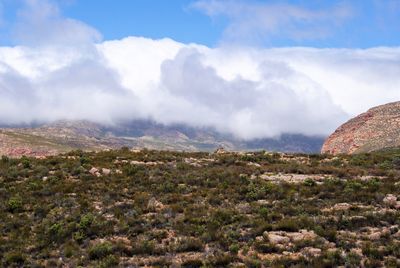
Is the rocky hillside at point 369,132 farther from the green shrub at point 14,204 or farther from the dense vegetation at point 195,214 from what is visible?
the green shrub at point 14,204

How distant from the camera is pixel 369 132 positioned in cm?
13462

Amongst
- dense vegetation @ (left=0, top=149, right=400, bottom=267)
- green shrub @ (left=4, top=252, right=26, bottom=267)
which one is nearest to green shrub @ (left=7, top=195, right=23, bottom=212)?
dense vegetation @ (left=0, top=149, right=400, bottom=267)

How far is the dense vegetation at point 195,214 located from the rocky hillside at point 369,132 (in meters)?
81.6

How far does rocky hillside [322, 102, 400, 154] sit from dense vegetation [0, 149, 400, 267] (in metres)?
81.6

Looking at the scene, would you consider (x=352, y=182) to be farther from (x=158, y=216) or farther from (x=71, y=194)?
(x=71, y=194)

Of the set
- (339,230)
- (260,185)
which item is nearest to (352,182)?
(260,185)

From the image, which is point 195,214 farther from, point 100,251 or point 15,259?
point 15,259

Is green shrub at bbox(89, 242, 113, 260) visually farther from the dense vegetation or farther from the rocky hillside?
the rocky hillside

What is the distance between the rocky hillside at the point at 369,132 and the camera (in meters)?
122

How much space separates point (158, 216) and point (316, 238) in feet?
32.4

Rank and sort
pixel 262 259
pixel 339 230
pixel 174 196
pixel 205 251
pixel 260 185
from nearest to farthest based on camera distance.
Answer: pixel 262 259 < pixel 205 251 < pixel 339 230 < pixel 174 196 < pixel 260 185

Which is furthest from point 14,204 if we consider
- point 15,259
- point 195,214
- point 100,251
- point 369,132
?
point 369,132

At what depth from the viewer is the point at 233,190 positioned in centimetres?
3531

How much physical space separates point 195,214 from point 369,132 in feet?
378
